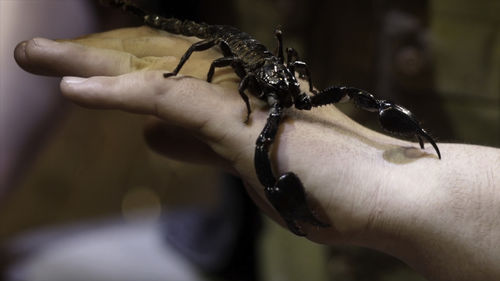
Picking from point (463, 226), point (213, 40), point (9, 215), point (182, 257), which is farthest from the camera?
point (182, 257)

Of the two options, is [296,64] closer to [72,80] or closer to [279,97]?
[279,97]

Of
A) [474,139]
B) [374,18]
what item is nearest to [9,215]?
[374,18]

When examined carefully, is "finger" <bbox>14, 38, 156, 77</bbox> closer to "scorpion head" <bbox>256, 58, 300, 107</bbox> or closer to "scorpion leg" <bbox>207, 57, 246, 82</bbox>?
"scorpion leg" <bbox>207, 57, 246, 82</bbox>

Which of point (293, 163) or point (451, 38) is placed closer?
point (293, 163)

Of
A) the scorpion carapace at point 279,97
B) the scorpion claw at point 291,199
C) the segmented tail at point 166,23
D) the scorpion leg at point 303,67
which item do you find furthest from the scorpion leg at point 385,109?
the segmented tail at point 166,23

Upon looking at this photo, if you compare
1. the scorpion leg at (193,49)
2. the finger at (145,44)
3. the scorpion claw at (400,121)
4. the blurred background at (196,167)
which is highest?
the scorpion leg at (193,49)

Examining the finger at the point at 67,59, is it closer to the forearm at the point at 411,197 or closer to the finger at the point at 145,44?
the finger at the point at 145,44

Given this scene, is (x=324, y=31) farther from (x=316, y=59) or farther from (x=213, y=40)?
(x=213, y=40)

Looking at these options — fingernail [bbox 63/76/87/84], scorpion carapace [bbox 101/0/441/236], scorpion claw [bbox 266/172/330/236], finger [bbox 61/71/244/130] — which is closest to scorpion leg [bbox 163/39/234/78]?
scorpion carapace [bbox 101/0/441/236]
